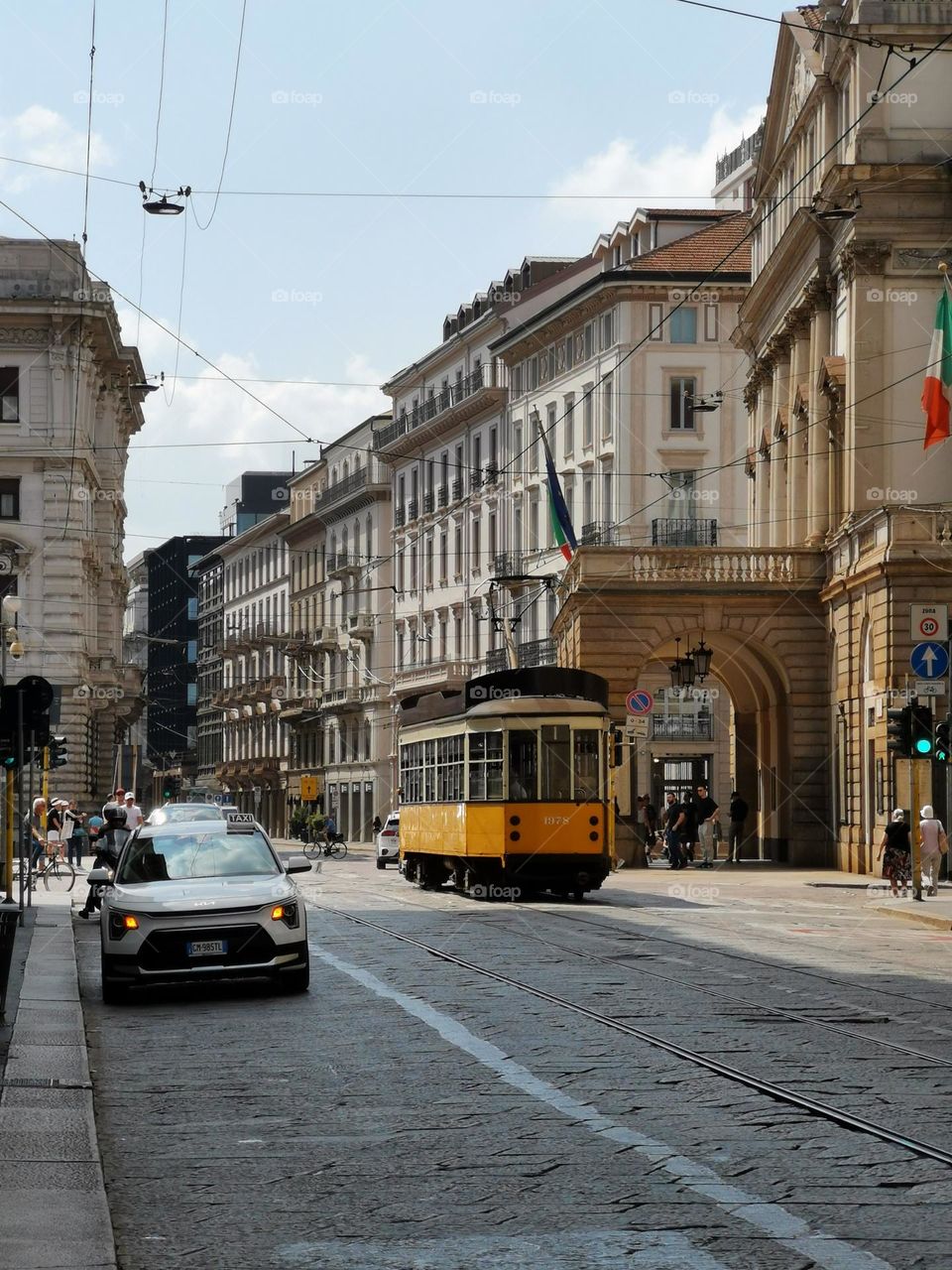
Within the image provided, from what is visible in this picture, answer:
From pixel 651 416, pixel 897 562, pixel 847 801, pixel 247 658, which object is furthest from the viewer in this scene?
pixel 247 658

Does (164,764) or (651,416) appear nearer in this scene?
(651,416)

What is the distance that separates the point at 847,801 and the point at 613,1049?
1326 inches

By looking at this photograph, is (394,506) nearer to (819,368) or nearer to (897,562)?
(819,368)

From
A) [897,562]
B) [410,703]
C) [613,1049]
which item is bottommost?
[613,1049]

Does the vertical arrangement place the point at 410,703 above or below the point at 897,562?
below

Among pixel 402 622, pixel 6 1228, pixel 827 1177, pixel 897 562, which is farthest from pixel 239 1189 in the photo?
pixel 402 622

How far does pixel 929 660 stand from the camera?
101ft

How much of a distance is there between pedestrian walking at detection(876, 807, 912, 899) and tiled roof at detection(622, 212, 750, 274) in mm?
37842

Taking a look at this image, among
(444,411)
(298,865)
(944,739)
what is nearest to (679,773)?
(444,411)

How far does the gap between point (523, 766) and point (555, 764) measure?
501mm

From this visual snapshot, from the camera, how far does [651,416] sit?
71.1 metres

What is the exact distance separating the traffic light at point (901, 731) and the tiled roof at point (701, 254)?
40931 mm

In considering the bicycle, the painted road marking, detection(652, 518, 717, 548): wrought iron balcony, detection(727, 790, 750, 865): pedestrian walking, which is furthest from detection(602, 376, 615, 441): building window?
the painted road marking

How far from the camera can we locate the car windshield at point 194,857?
17.9 metres
